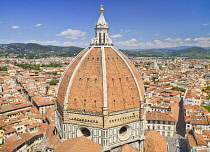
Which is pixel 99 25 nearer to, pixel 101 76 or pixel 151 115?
pixel 101 76

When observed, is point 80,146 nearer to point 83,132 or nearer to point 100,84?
point 83,132

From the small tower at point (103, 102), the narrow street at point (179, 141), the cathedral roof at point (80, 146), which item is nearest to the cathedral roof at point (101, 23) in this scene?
the small tower at point (103, 102)

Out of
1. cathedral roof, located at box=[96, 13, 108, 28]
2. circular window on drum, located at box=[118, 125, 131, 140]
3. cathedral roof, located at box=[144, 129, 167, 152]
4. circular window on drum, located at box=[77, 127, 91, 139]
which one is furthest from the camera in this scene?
cathedral roof, located at box=[96, 13, 108, 28]

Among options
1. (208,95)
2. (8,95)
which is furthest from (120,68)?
(208,95)

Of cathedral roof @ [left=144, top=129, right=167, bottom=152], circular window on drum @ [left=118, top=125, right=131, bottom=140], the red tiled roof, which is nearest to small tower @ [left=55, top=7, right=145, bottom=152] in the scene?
circular window on drum @ [left=118, top=125, right=131, bottom=140]

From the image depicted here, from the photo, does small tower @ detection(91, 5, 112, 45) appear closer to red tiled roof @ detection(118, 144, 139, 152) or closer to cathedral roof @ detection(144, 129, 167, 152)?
red tiled roof @ detection(118, 144, 139, 152)

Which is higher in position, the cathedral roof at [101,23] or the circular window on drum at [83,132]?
the cathedral roof at [101,23]

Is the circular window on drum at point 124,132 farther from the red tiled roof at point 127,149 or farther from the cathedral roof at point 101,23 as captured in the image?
the cathedral roof at point 101,23

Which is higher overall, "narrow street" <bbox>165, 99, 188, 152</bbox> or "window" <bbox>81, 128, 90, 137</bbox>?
"window" <bbox>81, 128, 90, 137</bbox>
